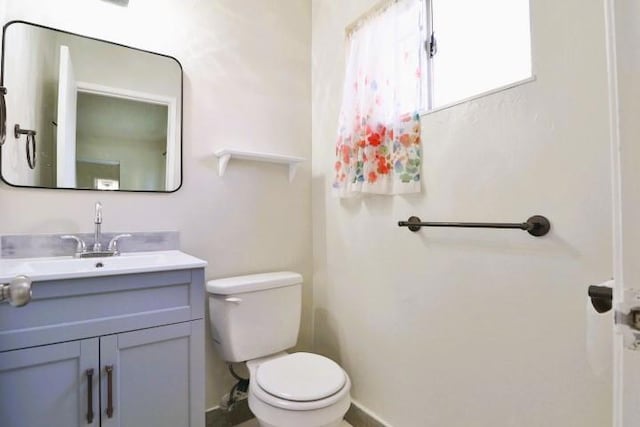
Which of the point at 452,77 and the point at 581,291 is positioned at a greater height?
the point at 452,77

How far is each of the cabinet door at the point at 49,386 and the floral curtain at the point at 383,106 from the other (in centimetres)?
125

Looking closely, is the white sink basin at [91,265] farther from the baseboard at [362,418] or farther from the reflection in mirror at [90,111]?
the baseboard at [362,418]

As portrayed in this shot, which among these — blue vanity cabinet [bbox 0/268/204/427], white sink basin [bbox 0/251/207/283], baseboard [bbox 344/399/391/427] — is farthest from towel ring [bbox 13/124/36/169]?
baseboard [bbox 344/399/391/427]

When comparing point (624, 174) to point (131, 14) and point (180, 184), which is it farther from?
point (131, 14)

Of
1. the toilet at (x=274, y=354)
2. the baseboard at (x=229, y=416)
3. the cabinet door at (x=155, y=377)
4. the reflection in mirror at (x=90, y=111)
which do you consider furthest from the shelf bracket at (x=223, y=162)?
the baseboard at (x=229, y=416)

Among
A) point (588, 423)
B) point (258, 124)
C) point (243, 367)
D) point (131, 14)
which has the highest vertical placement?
point (131, 14)

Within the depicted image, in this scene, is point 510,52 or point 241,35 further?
point 241,35

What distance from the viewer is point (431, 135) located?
4.28ft

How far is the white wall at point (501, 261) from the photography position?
0.89 meters

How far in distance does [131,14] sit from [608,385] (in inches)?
89.2

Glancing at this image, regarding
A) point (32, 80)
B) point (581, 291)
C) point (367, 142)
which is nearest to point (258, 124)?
point (367, 142)

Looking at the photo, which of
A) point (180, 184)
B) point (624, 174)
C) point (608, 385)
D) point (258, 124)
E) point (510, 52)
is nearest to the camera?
point (624, 174)

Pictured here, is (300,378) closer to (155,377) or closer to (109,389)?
(155,377)

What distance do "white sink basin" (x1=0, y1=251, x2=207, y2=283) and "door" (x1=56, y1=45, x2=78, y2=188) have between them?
1.11 ft
